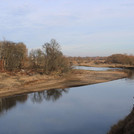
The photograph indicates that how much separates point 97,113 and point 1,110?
363 inches

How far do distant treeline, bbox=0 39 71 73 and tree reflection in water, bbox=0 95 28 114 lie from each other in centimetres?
2144

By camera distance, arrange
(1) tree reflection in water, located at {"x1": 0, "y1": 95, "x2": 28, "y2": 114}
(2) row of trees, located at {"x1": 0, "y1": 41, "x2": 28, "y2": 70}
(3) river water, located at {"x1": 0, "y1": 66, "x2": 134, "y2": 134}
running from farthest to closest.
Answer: (2) row of trees, located at {"x1": 0, "y1": 41, "x2": 28, "y2": 70}
(1) tree reflection in water, located at {"x1": 0, "y1": 95, "x2": 28, "y2": 114}
(3) river water, located at {"x1": 0, "y1": 66, "x2": 134, "y2": 134}

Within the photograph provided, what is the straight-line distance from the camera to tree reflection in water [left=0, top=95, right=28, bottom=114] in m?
16.8

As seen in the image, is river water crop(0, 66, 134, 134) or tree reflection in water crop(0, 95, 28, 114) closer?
river water crop(0, 66, 134, 134)

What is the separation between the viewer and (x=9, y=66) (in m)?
41.6

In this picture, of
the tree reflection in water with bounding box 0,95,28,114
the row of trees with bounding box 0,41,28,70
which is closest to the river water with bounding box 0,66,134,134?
the tree reflection in water with bounding box 0,95,28,114

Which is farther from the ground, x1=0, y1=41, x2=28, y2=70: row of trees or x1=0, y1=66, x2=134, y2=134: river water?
x1=0, y1=41, x2=28, y2=70: row of trees

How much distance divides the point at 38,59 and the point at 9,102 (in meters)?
29.5

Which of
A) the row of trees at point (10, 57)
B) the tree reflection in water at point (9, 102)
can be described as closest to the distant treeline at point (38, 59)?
the row of trees at point (10, 57)

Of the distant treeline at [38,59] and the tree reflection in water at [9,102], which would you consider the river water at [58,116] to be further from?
the distant treeline at [38,59]

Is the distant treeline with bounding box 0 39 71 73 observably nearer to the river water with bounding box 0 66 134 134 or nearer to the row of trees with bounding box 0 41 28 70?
the row of trees with bounding box 0 41 28 70

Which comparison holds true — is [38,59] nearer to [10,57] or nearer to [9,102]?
[10,57]

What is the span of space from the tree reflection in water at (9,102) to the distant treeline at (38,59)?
844 inches

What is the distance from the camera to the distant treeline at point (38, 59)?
A: 42219 mm
